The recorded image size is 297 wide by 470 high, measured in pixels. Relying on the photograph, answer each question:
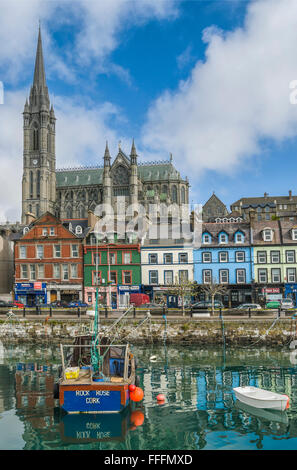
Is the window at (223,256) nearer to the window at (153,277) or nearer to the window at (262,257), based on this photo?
the window at (262,257)

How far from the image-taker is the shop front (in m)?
58.1

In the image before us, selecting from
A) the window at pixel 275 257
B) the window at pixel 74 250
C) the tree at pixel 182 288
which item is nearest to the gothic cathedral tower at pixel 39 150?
the window at pixel 74 250

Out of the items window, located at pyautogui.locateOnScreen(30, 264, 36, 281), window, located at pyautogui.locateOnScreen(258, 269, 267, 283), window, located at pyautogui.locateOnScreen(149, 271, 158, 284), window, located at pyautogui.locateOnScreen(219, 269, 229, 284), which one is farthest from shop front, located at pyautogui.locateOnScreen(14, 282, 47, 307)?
window, located at pyautogui.locateOnScreen(258, 269, 267, 283)

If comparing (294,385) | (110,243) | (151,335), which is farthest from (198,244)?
(294,385)

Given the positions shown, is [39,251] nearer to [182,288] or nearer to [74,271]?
[74,271]

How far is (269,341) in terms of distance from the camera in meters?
36.1

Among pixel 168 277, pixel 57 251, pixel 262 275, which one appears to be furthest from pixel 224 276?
pixel 57 251

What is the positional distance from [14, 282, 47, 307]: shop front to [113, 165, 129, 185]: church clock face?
6981 cm

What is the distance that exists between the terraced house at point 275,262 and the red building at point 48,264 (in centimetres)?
2356

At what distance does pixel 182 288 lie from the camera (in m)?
49.7
